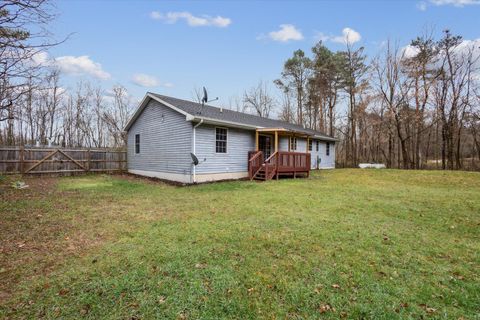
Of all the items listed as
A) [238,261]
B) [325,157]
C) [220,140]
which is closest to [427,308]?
[238,261]

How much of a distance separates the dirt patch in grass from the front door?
10.3 metres

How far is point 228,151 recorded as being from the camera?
1273 cm

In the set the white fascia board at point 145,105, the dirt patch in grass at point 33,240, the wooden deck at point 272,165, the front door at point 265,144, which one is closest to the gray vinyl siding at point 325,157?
the front door at point 265,144

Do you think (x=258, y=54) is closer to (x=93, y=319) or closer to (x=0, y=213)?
(x=0, y=213)

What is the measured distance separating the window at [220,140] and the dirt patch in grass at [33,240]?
6895 mm

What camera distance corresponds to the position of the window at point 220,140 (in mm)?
12208

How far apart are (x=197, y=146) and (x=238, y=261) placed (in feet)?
27.2

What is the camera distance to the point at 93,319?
2.28 metres

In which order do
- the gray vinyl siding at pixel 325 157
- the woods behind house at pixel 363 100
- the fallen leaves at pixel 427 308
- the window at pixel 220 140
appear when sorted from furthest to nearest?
the gray vinyl siding at pixel 325 157
the woods behind house at pixel 363 100
the window at pixel 220 140
the fallen leaves at pixel 427 308

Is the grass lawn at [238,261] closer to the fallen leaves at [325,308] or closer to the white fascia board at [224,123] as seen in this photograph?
the fallen leaves at [325,308]

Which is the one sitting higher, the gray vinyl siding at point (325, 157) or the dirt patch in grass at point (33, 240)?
the gray vinyl siding at point (325, 157)

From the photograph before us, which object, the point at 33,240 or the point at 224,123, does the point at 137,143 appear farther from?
the point at 33,240

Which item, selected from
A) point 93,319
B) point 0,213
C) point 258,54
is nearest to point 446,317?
point 93,319

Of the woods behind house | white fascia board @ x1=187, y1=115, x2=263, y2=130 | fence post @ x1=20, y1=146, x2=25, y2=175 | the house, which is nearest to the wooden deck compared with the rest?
the house
